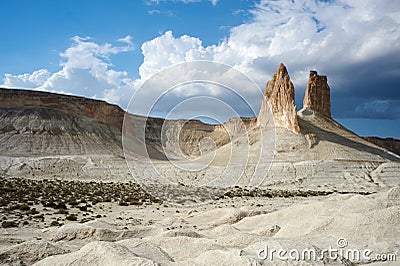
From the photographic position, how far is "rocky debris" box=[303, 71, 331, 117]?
7975 cm

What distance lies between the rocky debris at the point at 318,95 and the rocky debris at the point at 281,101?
11.6m

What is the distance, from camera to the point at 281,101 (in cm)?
6838

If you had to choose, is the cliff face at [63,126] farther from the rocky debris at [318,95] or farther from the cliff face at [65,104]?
the rocky debris at [318,95]

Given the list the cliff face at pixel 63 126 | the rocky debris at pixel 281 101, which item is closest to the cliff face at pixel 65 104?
the cliff face at pixel 63 126

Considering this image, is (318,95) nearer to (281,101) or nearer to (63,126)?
(281,101)

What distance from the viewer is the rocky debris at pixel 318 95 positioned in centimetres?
7975

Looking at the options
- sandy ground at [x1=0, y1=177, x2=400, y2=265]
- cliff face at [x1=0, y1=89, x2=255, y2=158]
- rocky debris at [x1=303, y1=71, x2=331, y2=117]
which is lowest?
sandy ground at [x1=0, y1=177, x2=400, y2=265]

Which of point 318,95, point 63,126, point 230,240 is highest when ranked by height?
point 318,95

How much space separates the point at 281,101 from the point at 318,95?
1668 centimetres

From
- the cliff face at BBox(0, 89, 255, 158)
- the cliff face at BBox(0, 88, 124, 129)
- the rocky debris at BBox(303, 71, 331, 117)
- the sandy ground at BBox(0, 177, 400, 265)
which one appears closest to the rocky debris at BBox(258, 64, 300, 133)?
the cliff face at BBox(0, 89, 255, 158)

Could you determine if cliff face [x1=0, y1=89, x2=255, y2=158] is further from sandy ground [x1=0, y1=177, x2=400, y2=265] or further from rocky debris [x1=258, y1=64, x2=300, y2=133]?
sandy ground [x1=0, y1=177, x2=400, y2=265]

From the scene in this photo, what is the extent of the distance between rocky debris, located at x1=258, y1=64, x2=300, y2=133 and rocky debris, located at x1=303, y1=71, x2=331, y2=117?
11.6 meters

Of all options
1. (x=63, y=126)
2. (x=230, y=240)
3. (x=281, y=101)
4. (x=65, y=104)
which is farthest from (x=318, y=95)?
(x=230, y=240)

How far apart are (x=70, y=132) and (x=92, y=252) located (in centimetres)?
7704
